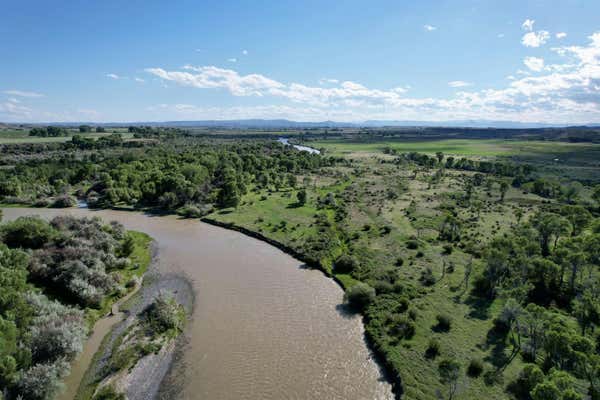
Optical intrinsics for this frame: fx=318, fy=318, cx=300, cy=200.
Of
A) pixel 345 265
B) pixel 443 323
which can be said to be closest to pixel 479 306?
pixel 443 323

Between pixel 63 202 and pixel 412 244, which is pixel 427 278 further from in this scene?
pixel 63 202

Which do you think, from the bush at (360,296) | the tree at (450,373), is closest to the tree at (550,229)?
the bush at (360,296)

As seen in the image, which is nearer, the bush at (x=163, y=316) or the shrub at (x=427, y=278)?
the bush at (x=163, y=316)

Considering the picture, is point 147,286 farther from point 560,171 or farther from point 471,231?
point 560,171

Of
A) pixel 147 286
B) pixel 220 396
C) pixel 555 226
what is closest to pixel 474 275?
pixel 555 226

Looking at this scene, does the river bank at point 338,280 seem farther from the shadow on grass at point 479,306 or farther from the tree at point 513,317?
the tree at point 513,317

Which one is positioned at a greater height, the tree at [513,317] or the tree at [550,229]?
the tree at [550,229]
